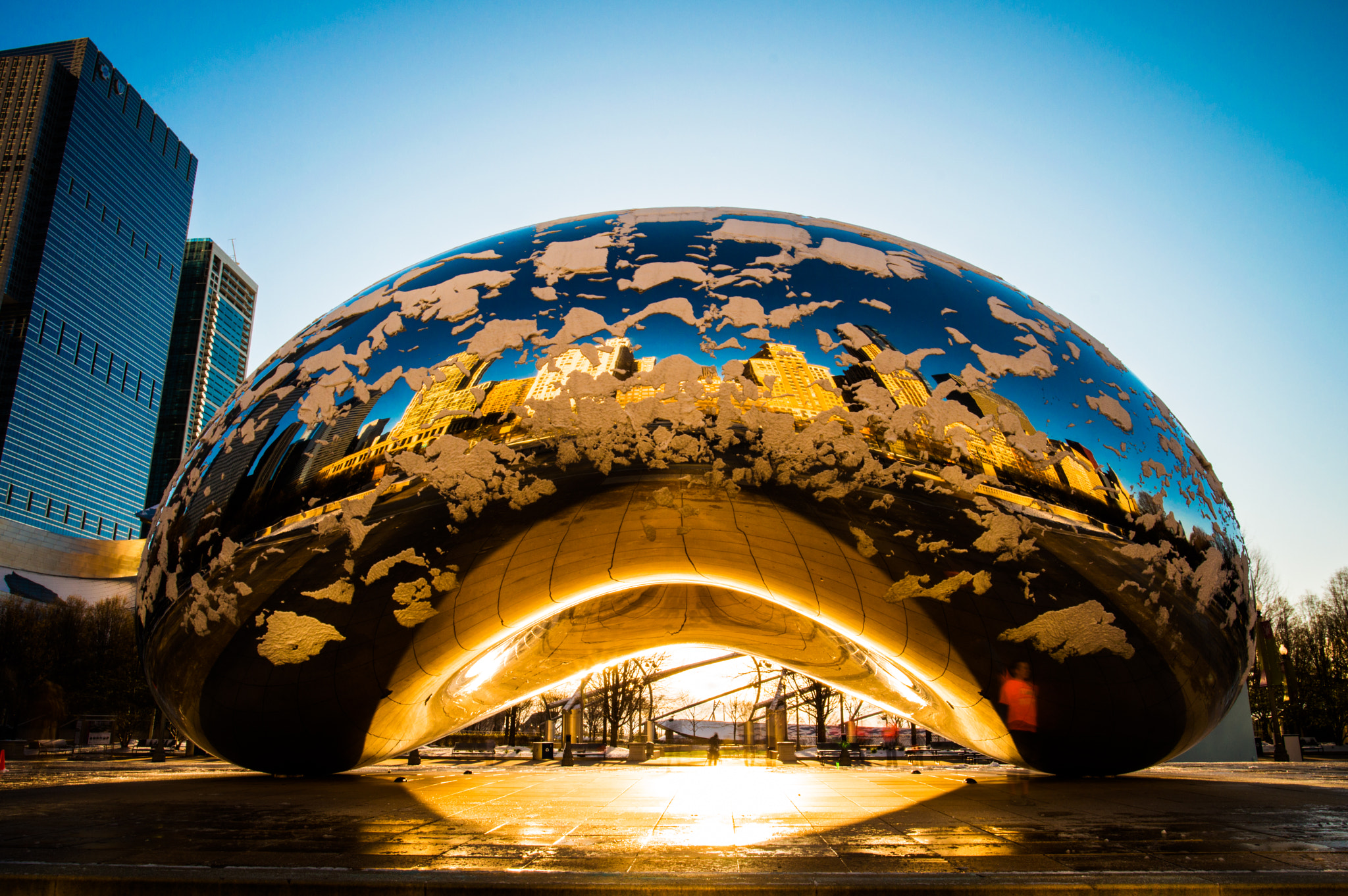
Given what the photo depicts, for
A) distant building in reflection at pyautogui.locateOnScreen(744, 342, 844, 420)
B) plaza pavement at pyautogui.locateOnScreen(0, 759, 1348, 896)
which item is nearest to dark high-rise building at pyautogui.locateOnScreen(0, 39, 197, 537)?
plaza pavement at pyautogui.locateOnScreen(0, 759, 1348, 896)

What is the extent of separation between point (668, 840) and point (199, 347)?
186718 millimetres

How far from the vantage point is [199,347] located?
162 metres

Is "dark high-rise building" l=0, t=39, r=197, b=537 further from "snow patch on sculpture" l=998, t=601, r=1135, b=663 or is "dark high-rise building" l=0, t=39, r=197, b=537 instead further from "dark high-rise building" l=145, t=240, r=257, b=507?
"snow patch on sculpture" l=998, t=601, r=1135, b=663

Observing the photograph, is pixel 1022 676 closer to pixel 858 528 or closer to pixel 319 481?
pixel 858 528

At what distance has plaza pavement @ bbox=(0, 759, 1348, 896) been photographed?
2508 millimetres

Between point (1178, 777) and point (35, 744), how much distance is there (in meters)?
34.6

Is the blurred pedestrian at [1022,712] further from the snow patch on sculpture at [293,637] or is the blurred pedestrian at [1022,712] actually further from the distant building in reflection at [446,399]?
the snow patch on sculpture at [293,637]

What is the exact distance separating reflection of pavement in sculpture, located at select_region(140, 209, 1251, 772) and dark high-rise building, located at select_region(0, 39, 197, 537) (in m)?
126

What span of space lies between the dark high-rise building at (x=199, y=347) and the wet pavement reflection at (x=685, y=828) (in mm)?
167931

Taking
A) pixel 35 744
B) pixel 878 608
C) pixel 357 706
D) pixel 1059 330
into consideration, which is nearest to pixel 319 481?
pixel 357 706

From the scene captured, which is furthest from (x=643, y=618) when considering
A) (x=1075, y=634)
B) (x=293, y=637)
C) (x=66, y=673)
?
(x=66, y=673)

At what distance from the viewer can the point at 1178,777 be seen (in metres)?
7.58

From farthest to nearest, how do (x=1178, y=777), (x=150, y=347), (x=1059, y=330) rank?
(x=150, y=347), (x=1178, y=777), (x=1059, y=330)

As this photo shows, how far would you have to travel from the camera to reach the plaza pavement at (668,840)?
2508mm
